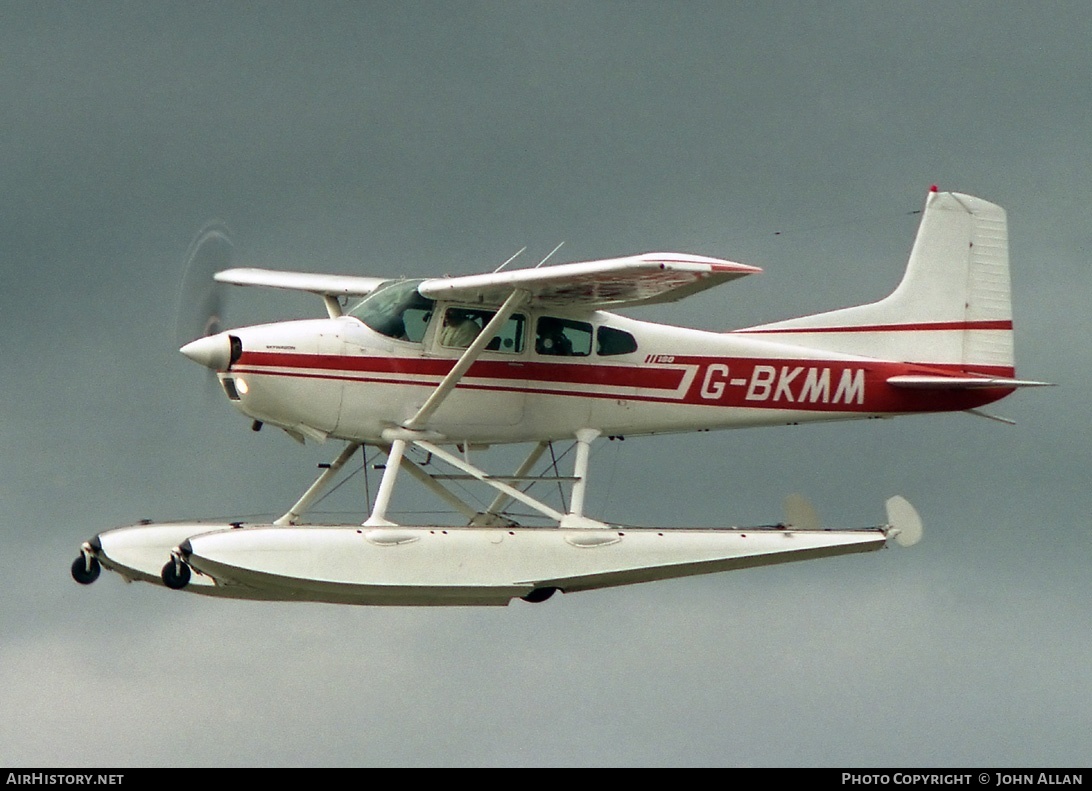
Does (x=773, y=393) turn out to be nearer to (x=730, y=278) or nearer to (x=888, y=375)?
(x=888, y=375)

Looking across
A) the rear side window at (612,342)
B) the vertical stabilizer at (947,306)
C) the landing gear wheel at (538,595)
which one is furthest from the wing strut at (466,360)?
the vertical stabilizer at (947,306)

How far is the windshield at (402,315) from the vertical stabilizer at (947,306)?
520 cm

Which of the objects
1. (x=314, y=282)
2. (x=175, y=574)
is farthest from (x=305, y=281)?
(x=175, y=574)

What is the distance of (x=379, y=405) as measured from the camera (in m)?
24.8

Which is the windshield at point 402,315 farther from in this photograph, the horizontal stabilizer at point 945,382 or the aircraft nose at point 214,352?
the horizontal stabilizer at point 945,382

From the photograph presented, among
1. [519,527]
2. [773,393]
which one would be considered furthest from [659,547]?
[773,393]

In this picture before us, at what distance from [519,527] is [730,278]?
163 inches

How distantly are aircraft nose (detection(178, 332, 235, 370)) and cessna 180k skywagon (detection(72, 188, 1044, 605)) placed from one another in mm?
27

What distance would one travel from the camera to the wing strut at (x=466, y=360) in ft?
80.1

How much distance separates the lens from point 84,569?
25828 mm

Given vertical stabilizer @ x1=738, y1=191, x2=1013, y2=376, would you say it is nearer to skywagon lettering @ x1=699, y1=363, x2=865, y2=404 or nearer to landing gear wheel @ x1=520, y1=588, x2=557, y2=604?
skywagon lettering @ x1=699, y1=363, x2=865, y2=404

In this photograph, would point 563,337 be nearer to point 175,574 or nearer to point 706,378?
point 706,378

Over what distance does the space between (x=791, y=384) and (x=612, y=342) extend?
2.61 m

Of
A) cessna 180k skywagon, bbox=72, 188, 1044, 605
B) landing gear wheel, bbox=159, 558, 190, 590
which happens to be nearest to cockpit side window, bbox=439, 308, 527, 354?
cessna 180k skywagon, bbox=72, 188, 1044, 605
